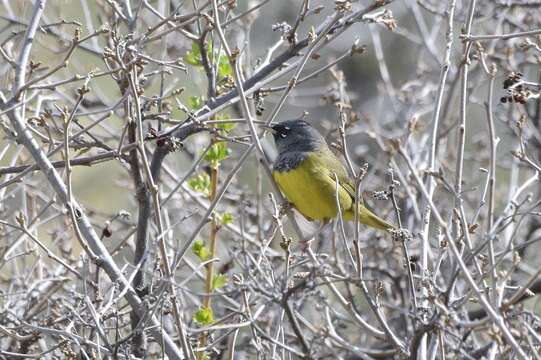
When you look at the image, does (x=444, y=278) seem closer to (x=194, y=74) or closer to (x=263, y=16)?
(x=194, y=74)

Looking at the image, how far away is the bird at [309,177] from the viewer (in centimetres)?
480

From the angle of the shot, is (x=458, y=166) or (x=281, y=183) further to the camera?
(x=281, y=183)

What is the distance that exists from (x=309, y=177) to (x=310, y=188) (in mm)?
79

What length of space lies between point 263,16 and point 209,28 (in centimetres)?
672

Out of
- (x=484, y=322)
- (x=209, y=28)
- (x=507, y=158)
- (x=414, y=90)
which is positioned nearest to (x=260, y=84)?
(x=209, y=28)

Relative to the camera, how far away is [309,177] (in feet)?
15.9

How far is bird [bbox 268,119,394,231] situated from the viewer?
480 cm

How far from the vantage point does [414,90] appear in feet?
21.8

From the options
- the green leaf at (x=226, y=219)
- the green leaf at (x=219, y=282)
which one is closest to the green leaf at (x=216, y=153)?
the green leaf at (x=226, y=219)

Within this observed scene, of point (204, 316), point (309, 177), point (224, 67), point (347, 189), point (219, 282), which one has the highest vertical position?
point (224, 67)

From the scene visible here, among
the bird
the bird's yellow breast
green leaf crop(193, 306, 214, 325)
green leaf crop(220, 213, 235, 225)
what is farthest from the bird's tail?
green leaf crop(193, 306, 214, 325)

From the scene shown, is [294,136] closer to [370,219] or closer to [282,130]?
[282,130]

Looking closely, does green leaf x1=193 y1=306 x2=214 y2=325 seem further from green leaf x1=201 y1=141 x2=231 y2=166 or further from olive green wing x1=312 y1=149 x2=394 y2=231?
olive green wing x1=312 y1=149 x2=394 y2=231

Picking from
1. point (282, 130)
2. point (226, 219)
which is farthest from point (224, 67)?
point (282, 130)
